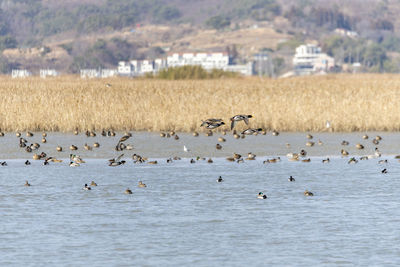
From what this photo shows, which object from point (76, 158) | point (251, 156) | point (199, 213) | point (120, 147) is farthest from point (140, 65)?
point (199, 213)

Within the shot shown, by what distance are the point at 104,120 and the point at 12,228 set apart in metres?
15.4

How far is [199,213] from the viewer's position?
44.9 feet

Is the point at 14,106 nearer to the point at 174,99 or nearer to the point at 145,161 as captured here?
the point at 174,99

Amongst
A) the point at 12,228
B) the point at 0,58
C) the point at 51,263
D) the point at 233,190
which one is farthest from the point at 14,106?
the point at 0,58

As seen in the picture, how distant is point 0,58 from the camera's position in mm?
A: 151250

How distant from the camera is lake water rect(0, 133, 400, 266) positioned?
35.9ft

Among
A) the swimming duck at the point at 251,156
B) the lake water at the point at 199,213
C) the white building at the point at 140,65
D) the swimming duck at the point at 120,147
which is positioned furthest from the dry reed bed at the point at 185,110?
the white building at the point at 140,65

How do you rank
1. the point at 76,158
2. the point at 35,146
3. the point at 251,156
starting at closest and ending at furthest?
the point at 76,158 → the point at 251,156 → the point at 35,146

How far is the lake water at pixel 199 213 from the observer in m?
10.9

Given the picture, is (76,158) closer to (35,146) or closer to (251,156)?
(35,146)

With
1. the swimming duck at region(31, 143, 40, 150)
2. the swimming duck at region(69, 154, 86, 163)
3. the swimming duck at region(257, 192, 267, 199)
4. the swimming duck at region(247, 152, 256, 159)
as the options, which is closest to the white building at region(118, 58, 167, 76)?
the swimming duck at region(31, 143, 40, 150)

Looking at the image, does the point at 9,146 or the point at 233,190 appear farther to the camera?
the point at 9,146

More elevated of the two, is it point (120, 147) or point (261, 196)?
point (120, 147)

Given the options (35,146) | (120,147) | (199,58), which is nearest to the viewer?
(35,146)
